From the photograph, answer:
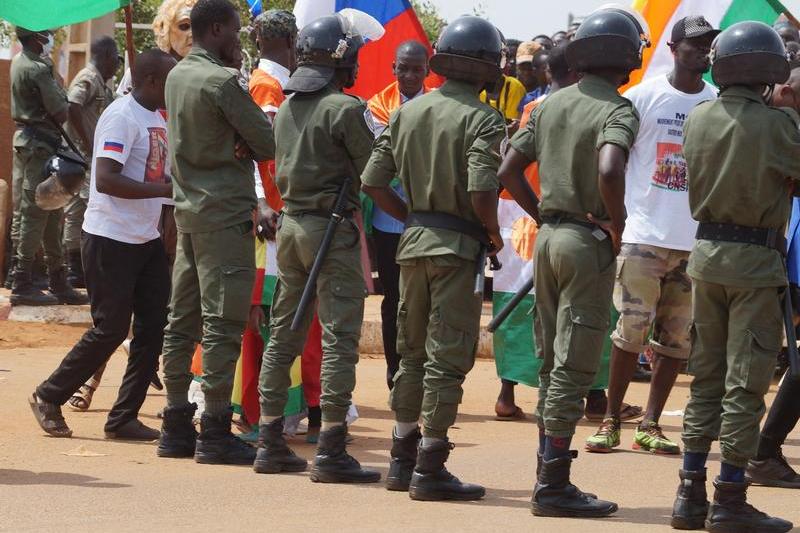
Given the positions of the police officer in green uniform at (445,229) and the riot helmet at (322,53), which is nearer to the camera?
the police officer in green uniform at (445,229)

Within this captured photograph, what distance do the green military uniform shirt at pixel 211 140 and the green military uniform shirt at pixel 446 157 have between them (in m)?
0.85

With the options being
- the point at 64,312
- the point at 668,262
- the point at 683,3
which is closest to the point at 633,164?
the point at 668,262

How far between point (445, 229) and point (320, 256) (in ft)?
2.47

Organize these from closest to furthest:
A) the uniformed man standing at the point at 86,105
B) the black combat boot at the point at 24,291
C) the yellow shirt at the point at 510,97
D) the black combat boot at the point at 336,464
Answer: the black combat boot at the point at 336,464 < the black combat boot at the point at 24,291 < the yellow shirt at the point at 510,97 < the uniformed man standing at the point at 86,105

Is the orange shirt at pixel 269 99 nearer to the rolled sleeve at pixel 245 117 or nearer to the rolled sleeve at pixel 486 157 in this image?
the rolled sleeve at pixel 245 117

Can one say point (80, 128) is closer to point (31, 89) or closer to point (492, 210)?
point (31, 89)

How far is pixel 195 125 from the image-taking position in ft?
23.8

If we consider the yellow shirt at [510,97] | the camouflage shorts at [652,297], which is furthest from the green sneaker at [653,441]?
the yellow shirt at [510,97]

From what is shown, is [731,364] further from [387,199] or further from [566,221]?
[387,199]

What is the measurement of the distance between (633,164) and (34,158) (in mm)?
6279

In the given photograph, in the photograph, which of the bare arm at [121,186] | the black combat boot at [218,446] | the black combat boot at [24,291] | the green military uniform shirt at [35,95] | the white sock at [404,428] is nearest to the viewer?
the white sock at [404,428]

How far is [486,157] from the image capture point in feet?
20.8

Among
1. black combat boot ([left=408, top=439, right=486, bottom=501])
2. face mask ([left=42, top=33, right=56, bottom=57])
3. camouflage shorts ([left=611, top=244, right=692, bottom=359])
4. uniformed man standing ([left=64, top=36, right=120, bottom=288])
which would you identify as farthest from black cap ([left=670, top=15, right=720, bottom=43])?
uniformed man standing ([left=64, top=36, right=120, bottom=288])

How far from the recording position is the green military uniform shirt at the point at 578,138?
20.5 feet
